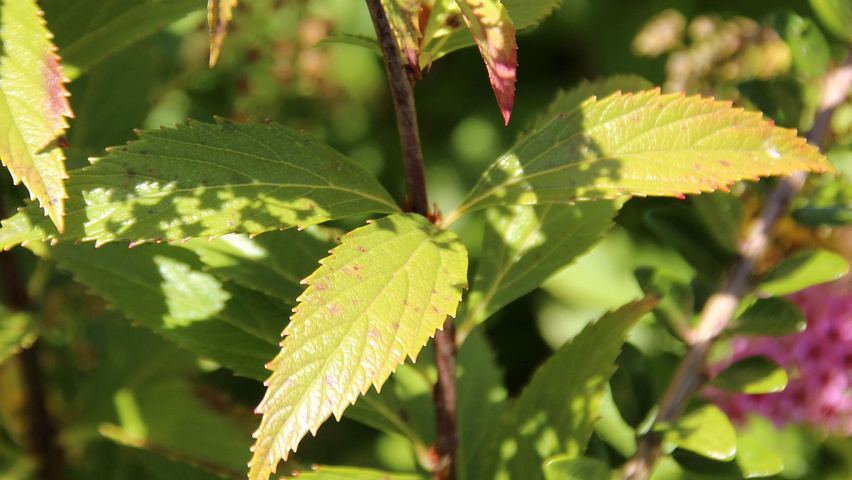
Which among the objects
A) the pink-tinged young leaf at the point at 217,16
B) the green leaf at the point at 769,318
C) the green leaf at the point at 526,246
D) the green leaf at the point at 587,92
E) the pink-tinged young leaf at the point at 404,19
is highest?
the pink-tinged young leaf at the point at 217,16

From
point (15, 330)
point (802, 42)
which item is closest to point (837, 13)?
point (802, 42)

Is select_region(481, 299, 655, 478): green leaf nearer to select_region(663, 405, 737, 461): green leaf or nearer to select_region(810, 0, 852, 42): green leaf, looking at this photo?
select_region(663, 405, 737, 461): green leaf

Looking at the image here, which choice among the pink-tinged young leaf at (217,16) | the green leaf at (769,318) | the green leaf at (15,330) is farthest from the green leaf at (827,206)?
the green leaf at (15,330)

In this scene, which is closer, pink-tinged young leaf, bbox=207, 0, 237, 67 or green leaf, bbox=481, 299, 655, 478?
pink-tinged young leaf, bbox=207, 0, 237, 67

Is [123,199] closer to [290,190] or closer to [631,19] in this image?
[290,190]

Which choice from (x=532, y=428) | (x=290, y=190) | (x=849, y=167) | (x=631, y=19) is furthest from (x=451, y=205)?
(x=290, y=190)

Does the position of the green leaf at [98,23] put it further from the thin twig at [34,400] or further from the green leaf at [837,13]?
the green leaf at [837,13]

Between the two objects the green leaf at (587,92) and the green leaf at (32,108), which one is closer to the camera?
the green leaf at (32,108)

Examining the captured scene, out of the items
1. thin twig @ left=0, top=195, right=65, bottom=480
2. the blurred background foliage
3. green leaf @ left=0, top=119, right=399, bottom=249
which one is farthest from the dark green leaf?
thin twig @ left=0, top=195, right=65, bottom=480
